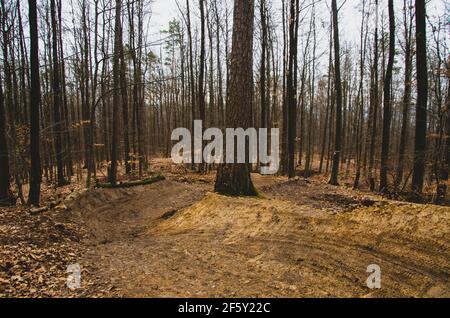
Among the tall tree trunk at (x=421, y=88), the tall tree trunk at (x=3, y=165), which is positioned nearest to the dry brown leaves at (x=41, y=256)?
the tall tree trunk at (x=3, y=165)

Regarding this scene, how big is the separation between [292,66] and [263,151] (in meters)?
9.47

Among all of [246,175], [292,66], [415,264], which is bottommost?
[415,264]

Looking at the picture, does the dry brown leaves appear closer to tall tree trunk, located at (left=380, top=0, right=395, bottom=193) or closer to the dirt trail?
the dirt trail

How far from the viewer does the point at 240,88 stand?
6992 millimetres

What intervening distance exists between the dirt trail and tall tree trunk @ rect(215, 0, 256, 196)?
872 mm

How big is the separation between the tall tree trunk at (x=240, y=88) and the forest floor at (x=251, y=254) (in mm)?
755

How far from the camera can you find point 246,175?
23.3 ft

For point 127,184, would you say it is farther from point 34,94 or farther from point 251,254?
point 251,254

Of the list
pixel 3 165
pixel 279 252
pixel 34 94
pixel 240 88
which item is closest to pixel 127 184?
pixel 3 165
